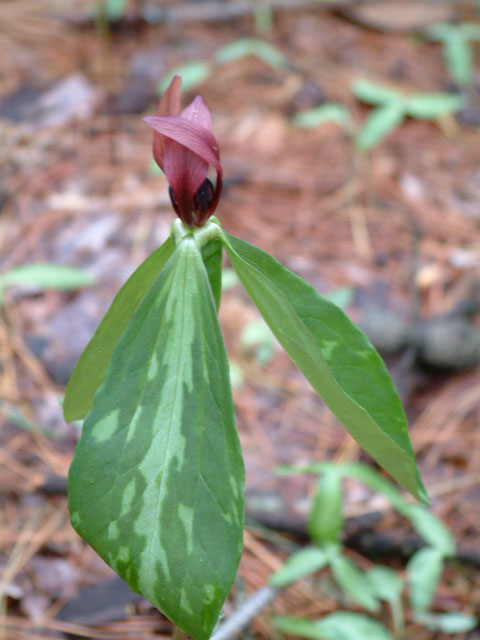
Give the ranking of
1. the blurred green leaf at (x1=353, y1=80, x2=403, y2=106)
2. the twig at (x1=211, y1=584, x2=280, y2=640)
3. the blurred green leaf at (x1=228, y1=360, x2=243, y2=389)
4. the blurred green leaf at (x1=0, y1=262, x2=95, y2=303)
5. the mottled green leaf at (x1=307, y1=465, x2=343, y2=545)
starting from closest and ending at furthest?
1. the twig at (x1=211, y1=584, x2=280, y2=640)
2. the mottled green leaf at (x1=307, y1=465, x2=343, y2=545)
3. the blurred green leaf at (x1=0, y1=262, x2=95, y2=303)
4. the blurred green leaf at (x1=228, y1=360, x2=243, y2=389)
5. the blurred green leaf at (x1=353, y1=80, x2=403, y2=106)

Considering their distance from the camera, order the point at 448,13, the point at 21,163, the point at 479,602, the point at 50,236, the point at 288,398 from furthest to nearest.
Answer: the point at 448,13, the point at 21,163, the point at 50,236, the point at 288,398, the point at 479,602

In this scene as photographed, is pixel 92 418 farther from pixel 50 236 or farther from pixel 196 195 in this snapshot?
pixel 50 236

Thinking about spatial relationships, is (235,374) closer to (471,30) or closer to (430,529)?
A: (430,529)

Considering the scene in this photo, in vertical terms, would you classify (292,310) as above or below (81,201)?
above

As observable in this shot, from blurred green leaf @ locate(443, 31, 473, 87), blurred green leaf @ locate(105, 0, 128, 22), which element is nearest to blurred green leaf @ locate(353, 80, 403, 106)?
blurred green leaf @ locate(443, 31, 473, 87)

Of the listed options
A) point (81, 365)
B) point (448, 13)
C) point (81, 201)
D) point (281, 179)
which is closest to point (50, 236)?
point (81, 201)

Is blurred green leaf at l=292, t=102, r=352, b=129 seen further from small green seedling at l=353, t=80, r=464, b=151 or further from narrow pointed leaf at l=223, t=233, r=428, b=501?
narrow pointed leaf at l=223, t=233, r=428, b=501
